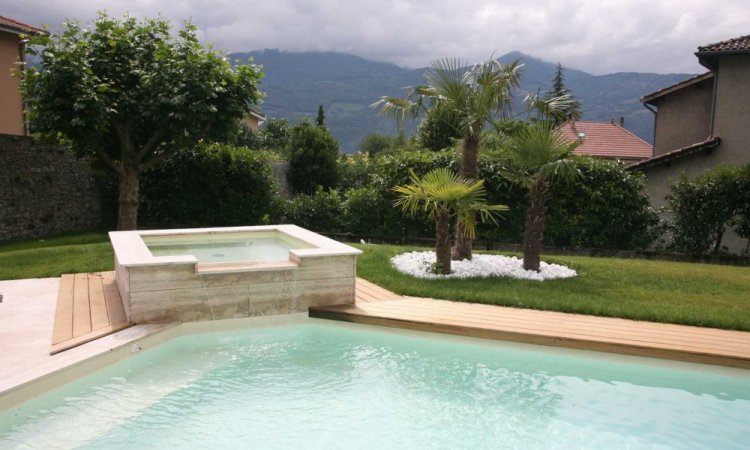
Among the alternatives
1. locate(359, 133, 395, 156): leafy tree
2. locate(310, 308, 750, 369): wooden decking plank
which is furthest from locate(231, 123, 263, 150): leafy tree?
locate(310, 308, 750, 369): wooden decking plank

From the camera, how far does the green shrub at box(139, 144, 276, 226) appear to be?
14.3 m

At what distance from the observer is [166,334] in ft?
19.3

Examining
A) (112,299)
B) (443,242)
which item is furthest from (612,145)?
(112,299)

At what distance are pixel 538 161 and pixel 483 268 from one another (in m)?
1.78

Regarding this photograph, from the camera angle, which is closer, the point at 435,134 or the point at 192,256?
the point at 192,256

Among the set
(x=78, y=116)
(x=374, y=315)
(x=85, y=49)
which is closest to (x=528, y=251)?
(x=374, y=315)

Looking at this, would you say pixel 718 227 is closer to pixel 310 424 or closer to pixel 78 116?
pixel 310 424

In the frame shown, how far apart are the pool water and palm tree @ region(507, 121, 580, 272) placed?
11.7 ft

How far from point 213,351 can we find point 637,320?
453cm

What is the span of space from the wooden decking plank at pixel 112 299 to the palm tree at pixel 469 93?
16.0 feet

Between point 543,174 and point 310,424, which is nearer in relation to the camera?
point 310,424

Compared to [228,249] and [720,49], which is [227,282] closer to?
[228,249]

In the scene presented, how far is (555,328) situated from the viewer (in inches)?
234

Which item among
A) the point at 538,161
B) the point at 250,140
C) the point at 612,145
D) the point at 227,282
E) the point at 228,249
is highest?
the point at 612,145
